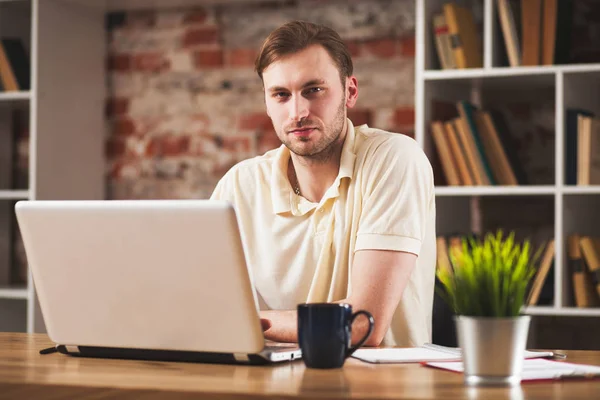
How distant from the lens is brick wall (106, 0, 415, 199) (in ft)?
10.7

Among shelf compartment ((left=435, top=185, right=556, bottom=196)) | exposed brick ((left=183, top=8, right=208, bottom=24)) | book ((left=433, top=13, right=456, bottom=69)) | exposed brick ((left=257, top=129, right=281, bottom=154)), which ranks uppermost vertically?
exposed brick ((left=183, top=8, right=208, bottom=24))

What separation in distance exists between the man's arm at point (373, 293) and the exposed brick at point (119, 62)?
2.05 m

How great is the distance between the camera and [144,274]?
1.34m

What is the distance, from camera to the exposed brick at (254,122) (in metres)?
3.38

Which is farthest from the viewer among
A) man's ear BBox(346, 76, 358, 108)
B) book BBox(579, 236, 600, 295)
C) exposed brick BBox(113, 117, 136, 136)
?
exposed brick BBox(113, 117, 136, 136)

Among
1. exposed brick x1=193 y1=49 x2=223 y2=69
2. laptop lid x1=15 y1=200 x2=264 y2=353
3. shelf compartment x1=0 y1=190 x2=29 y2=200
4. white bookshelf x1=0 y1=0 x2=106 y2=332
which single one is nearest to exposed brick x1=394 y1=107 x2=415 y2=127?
exposed brick x1=193 y1=49 x2=223 y2=69

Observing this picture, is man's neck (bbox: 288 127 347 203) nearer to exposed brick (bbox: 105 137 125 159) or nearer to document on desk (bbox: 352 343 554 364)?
document on desk (bbox: 352 343 554 364)

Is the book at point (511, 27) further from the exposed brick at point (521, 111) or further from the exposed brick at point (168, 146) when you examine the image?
the exposed brick at point (168, 146)

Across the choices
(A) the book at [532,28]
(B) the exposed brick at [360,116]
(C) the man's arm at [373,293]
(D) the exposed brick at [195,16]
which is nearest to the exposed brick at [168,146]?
(D) the exposed brick at [195,16]

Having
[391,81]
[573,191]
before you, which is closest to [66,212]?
[573,191]

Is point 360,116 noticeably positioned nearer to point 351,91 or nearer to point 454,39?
point 454,39

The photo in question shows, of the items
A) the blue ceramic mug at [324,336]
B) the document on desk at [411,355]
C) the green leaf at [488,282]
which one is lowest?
the document on desk at [411,355]

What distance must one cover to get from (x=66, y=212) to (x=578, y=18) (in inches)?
88.4

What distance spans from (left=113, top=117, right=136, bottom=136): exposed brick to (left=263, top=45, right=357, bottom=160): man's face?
5.06 feet
